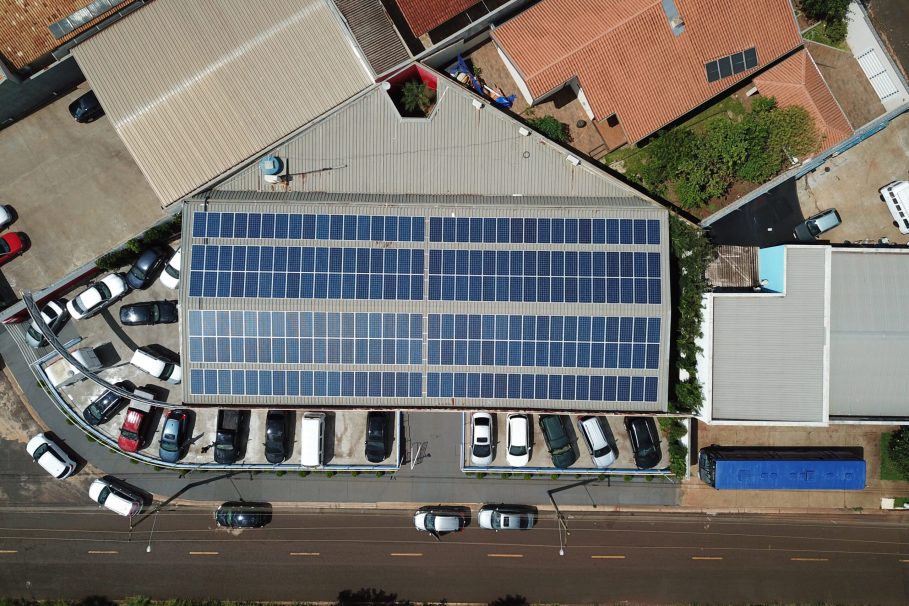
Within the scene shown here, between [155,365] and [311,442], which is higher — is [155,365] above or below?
above

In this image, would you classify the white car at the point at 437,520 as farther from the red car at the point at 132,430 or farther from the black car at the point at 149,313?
the black car at the point at 149,313

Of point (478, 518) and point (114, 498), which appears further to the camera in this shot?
point (478, 518)

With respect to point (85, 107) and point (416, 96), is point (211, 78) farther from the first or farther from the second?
point (416, 96)

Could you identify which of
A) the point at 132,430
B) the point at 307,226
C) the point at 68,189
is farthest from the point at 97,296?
the point at 307,226

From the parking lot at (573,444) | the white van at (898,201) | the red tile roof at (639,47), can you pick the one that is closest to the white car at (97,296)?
the parking lot at (573,444)

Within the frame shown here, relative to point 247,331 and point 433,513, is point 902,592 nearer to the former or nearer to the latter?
point 433,513

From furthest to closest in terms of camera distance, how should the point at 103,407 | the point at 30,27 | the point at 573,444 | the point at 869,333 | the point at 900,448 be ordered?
the point at 573,444, the point at 900,448, the point at 103,407, the point at 869,333, the point at 30,27
